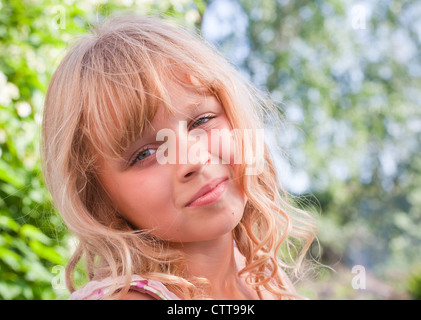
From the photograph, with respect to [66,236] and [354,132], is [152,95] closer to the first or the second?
[66,236]

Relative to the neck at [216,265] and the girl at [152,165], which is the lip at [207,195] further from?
the neck at [216,265]

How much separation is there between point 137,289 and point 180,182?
19cm

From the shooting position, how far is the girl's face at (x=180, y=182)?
76 cm

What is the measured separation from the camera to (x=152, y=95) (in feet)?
2.55

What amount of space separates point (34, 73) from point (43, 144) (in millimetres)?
596

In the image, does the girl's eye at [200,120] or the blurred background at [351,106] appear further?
the blurred background at [351,106]

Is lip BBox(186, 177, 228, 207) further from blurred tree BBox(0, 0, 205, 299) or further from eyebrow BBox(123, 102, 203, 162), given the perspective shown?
blurred tree BBox(0, 0, 205, 299)

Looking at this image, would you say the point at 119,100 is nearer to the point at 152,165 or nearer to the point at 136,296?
the point at 152,165

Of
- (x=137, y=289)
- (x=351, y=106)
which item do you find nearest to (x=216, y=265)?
(x=137, y=289)

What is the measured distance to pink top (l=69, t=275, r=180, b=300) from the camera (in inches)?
30.8

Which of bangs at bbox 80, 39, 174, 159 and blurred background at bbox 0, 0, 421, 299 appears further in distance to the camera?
blurred background at bbox 0, 0, 421, 299

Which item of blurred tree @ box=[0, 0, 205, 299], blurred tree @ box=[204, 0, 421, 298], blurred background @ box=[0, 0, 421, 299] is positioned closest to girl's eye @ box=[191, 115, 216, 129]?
blurred tree @ box=[0, 0, 205, 299]

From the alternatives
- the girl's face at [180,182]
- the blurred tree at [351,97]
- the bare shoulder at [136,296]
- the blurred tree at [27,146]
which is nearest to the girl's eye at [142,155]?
the girl's face at [180,182]

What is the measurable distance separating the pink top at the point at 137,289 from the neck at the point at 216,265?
0.08m
